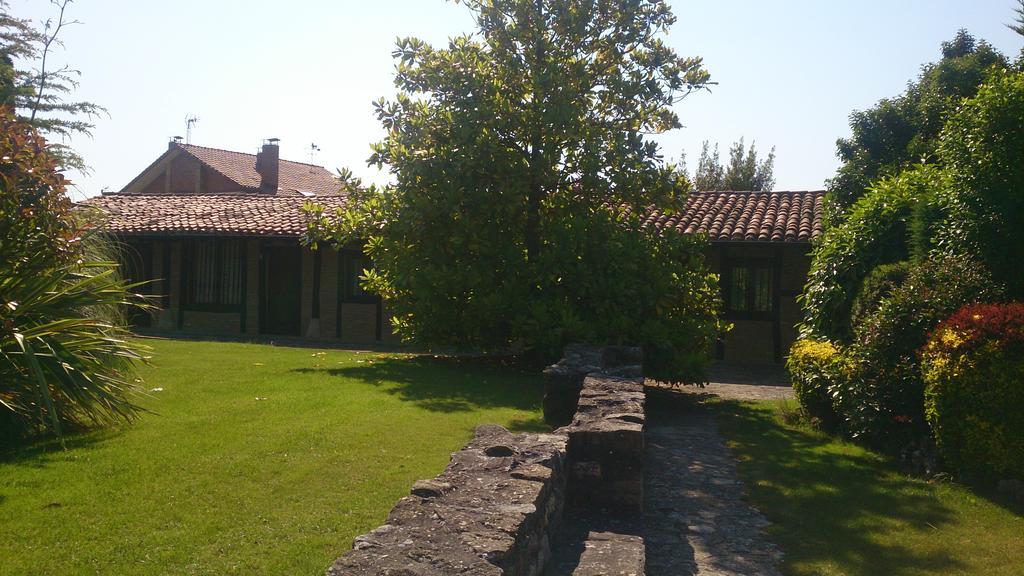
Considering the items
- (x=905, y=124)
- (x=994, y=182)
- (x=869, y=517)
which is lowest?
(x=869, y=517)

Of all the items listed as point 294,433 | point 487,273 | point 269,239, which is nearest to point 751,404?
point 487,273

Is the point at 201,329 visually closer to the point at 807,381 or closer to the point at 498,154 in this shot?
the point at 498,154

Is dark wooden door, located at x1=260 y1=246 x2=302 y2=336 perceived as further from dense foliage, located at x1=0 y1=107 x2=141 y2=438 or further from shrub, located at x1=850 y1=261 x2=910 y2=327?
shrub, located at x1=850 y1=261 x2=910 y2=327

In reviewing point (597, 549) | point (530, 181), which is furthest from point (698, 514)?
point (530, 181)

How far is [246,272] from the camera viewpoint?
1912cm

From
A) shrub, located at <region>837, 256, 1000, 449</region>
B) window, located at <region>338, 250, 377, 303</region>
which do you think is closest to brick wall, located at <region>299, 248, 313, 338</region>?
window, located at <region>338, 250, 377, 303</region>

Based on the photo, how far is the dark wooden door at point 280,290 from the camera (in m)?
19.1

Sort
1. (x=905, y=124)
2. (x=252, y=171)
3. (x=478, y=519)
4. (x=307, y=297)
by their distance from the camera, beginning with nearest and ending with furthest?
(x=478, y=519), (x=905, y=124), (x=307, y=297), (x=252, y=171)

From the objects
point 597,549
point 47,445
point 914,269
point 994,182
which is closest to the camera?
point 597,549

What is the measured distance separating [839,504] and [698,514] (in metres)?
1.23

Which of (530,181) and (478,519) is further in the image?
(530,181)

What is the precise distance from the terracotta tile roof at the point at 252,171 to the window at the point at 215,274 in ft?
37.1

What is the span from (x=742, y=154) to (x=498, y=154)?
94.3ft

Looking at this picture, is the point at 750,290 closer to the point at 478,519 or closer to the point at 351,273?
the point at 351,273
